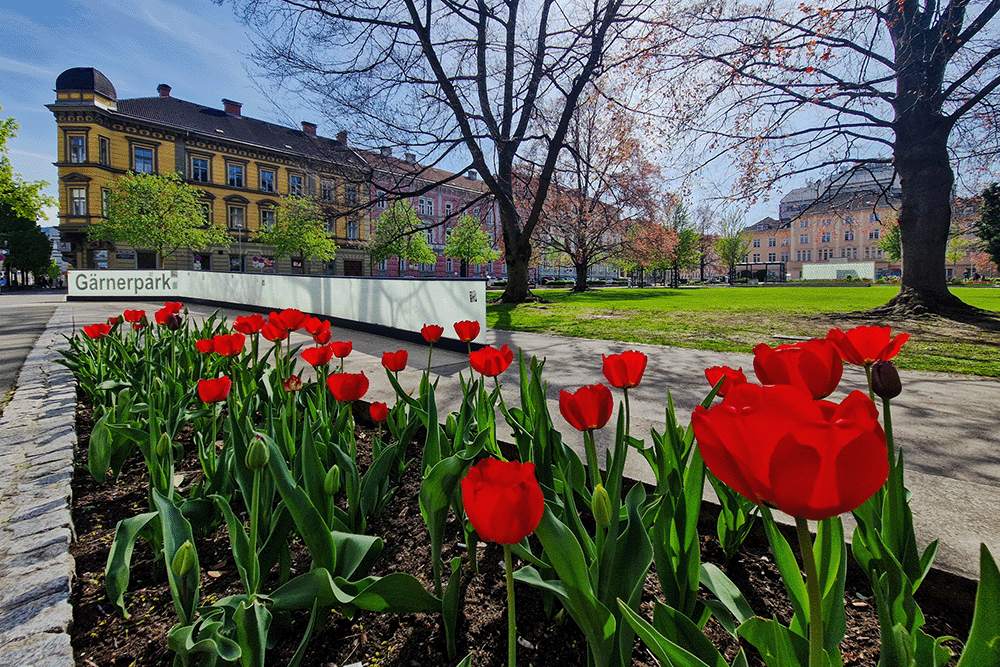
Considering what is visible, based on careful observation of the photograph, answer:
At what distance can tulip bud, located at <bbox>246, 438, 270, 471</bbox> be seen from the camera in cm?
104

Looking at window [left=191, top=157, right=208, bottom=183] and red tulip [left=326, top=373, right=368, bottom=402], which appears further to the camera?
window [left=191, top=157, right=208, bottom=183]

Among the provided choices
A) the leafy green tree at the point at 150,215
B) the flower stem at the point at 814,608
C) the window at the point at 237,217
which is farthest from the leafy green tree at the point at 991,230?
the window at the point at 237,217

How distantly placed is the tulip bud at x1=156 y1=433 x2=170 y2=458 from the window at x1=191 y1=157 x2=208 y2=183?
44504 mm

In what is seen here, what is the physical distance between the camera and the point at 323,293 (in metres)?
10.1

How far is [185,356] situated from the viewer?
2.97 metres

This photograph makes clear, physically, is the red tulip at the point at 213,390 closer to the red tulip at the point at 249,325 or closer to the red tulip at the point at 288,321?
the red tulip at the point at 288,321

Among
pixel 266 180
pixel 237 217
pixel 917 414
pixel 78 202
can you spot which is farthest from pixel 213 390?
pixel 266 180

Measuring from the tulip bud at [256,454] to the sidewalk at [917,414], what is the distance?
1225 millimetres

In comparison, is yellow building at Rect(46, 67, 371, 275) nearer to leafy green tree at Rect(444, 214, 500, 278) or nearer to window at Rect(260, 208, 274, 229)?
window at Rect(260, 208, 274, 229)

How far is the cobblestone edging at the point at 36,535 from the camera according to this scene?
3.32ft

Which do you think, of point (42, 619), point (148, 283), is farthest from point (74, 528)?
point (148, 283)

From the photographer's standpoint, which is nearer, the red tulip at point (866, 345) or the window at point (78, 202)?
the red tulip at point (866, 345)

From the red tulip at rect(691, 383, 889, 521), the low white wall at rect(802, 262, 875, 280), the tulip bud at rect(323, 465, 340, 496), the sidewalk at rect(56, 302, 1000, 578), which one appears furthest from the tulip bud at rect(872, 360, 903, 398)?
the low white wall at rect(802, 262, 875, 280)

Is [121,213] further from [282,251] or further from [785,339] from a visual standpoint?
[785,339]
